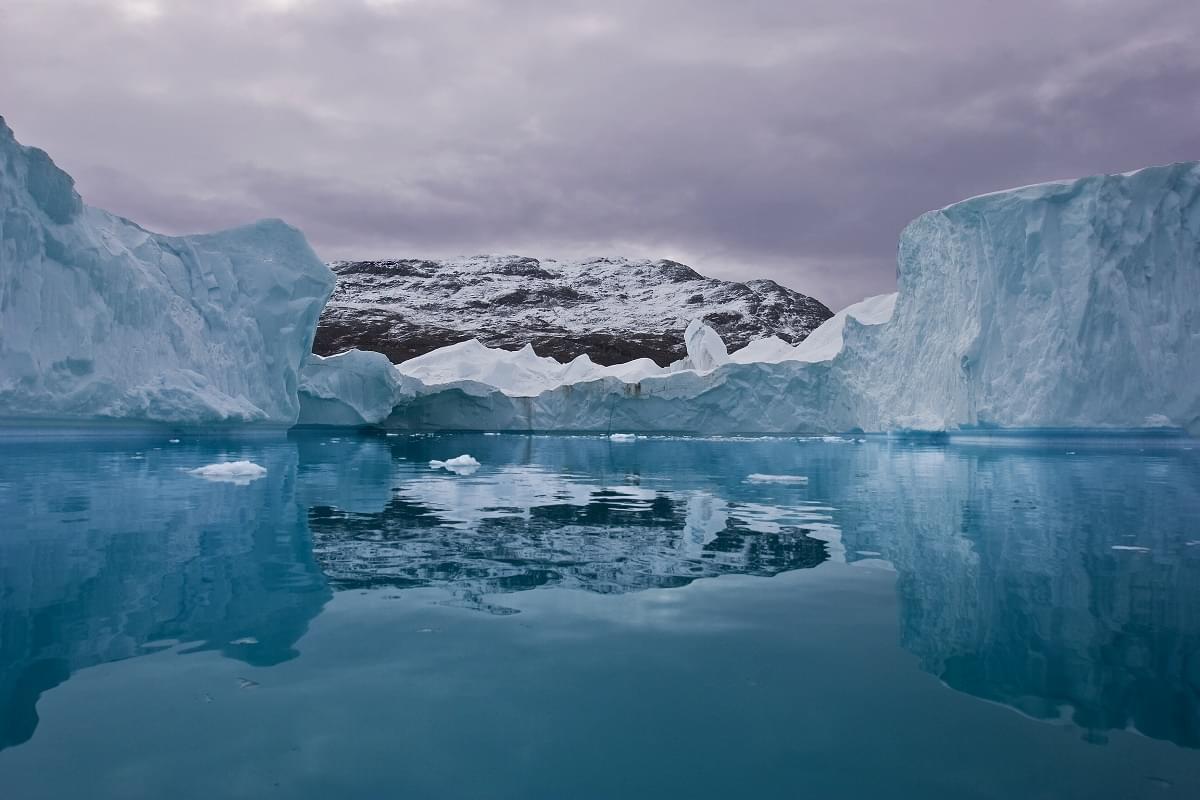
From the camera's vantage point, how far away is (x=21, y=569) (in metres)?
4.88

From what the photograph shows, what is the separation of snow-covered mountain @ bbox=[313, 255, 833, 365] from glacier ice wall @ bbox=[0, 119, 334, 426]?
58304mm

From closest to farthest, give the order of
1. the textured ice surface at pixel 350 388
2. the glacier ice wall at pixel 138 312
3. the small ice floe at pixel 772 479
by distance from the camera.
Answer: the small ice floe at pixel 772 479, the glacier ice wall at pixel 138 312, the textured ice surface at pixel 350 388

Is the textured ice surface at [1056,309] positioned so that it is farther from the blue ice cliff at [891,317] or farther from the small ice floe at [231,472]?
the small ice floe at [231,472]

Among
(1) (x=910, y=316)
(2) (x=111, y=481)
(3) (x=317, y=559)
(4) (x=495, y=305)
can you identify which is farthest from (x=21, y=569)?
(4) (x=495, y=305)

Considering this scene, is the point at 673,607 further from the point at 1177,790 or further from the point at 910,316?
the point at 910,316

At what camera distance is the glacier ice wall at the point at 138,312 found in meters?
16.8

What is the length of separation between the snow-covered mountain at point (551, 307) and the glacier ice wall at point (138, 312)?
58.3m

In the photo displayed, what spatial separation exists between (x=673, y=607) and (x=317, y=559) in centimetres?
273

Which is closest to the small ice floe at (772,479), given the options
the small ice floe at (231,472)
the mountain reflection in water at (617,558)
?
the mountain reflection in water at (617,558)

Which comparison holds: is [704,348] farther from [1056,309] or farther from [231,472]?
[231,472]

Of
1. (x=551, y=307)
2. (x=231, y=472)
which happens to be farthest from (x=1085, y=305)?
(x=551, y=307)

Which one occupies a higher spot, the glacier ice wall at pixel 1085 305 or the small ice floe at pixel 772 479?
the glacier ice wall at pixel 1085 305

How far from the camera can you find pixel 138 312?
19.3m

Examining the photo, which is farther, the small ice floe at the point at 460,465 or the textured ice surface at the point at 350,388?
the textured ice surface at the point at 350,388
